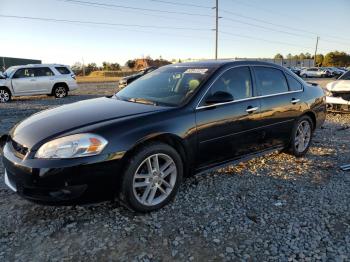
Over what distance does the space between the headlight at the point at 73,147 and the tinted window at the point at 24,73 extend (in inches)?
535

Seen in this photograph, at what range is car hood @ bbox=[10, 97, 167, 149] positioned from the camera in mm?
3260

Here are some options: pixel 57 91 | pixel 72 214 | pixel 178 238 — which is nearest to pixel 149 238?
pixel 178 238

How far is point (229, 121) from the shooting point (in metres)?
4.11

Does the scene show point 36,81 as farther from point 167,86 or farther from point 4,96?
point 167,86

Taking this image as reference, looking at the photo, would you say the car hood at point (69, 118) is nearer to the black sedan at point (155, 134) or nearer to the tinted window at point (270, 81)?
the black sedan at point (155, 134)

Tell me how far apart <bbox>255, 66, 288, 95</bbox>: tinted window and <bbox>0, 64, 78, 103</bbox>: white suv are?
42.8ft

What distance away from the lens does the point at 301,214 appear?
3512 mm

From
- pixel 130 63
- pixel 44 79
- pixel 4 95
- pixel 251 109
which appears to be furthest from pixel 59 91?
pixel 130 63

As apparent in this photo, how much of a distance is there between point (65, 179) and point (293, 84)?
3.86 m

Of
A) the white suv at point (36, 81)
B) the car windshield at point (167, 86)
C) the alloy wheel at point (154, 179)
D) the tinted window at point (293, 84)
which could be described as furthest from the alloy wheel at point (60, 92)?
the alloy wheel at point (154, 179)

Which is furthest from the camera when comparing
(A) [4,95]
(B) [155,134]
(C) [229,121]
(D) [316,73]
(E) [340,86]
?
Answer: (D) [316,73]

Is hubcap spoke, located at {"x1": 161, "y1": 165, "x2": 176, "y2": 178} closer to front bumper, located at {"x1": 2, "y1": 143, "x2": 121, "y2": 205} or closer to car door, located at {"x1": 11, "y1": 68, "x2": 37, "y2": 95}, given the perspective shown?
front bumper, located at {"x1": 2, "y1": 143, "x2": 121, "y2": 205}

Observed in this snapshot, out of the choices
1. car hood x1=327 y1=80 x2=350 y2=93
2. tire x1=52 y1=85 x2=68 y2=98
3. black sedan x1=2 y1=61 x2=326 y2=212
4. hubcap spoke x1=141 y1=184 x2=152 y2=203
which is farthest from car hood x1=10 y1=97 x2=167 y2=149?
tire x1=52 y1=85 x2=68 y2=98

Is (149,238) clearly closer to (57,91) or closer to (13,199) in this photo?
(13,199)
